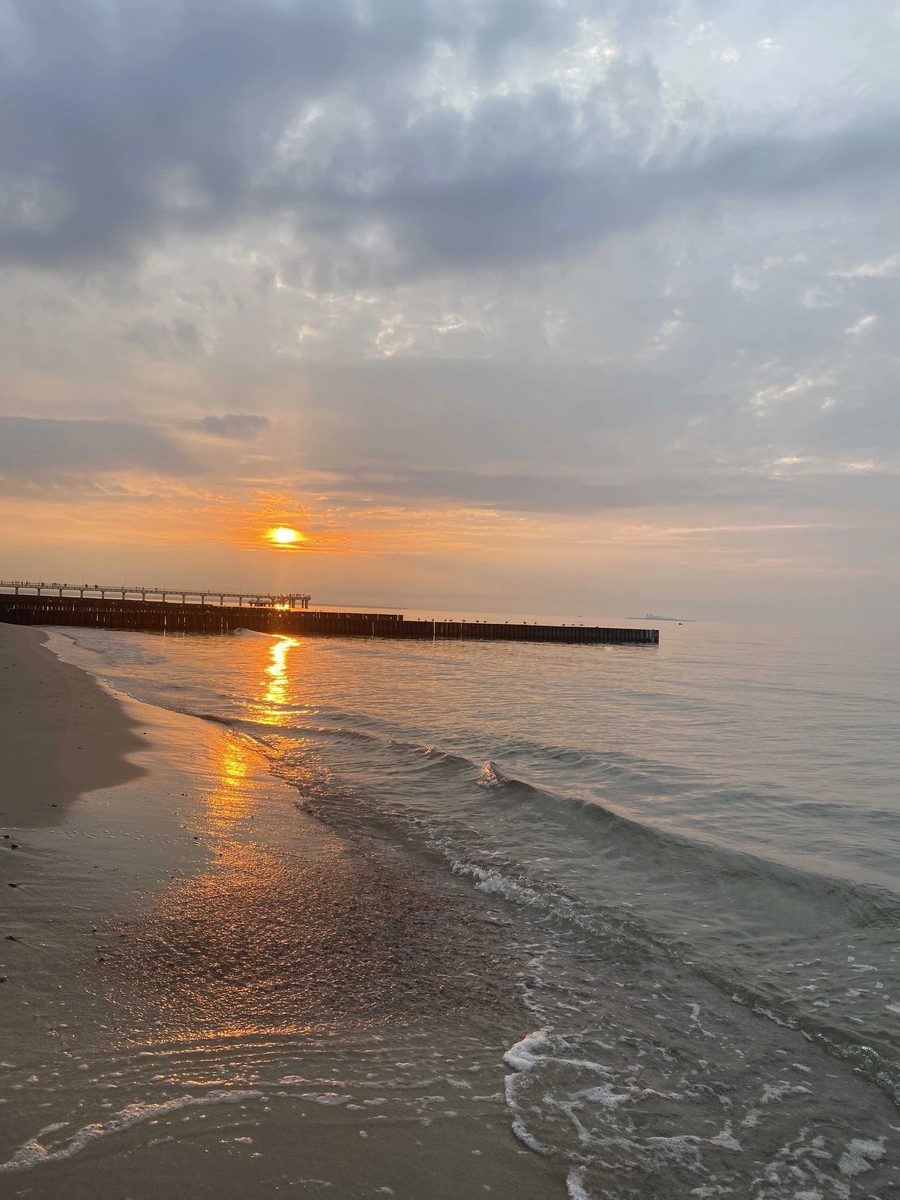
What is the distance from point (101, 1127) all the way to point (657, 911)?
5.38 metres

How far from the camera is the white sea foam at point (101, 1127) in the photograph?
3.16 metres

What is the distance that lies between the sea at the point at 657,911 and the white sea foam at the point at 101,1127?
0.17ft

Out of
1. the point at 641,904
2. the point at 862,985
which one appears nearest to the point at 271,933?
the point at 641,904

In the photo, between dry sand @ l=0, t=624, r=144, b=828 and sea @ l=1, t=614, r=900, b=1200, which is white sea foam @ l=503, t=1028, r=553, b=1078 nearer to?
sea @ l=1, t=614, r=900, b=1200

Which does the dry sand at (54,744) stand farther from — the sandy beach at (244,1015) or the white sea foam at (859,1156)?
the white sea foam at (859,1156)

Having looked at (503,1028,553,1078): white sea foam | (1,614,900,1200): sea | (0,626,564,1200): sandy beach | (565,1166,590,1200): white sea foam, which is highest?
(0,626,564,1200): sandy beach

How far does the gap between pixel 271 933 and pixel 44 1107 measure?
7.97 feet

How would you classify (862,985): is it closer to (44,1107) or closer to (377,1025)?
(377,1025)

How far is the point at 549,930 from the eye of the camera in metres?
6.68

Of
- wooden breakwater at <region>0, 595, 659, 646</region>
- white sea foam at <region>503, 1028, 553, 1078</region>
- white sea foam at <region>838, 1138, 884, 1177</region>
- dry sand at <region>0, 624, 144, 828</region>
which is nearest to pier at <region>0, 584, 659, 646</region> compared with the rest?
wooden breakwater at <region>0, 595, 659, 646</region>

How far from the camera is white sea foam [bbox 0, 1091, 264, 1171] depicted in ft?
10.4

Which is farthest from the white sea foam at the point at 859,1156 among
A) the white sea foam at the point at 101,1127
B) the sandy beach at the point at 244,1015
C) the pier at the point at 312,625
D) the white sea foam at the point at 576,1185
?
the pier at the point at 312,625

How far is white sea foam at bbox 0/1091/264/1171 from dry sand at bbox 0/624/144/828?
5.20 metres

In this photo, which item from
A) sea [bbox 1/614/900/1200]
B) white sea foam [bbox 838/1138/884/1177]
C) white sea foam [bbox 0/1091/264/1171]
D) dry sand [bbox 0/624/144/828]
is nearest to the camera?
white sea foam [bbox 0/1091/264/1171]
